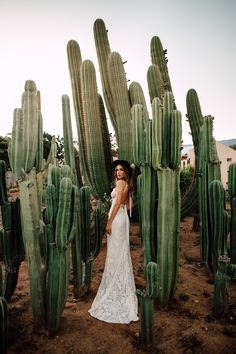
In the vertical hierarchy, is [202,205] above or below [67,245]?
above

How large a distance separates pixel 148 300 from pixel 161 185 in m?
1.34

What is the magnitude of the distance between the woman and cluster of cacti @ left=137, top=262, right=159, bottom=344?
0.73 meters

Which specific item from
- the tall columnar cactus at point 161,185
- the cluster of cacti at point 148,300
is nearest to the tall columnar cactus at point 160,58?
the tall columnar cactus at point 161,185

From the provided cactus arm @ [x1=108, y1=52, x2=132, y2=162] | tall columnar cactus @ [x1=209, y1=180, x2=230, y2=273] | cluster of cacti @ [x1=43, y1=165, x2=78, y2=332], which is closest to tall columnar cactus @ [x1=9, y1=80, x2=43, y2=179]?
cluster of cacti @ [x1=43, y1=165, x2=78, y2=332]

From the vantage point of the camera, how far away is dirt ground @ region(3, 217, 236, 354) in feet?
9.50

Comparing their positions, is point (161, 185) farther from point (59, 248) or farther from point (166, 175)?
point (59, 248)

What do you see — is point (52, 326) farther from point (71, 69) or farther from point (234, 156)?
point (234, 156)

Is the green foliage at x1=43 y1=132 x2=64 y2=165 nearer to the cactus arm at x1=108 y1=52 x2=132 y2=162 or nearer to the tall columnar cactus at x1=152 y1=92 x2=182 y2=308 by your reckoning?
the cactus arm at x1=108 y1=52 x2=132 y2=162

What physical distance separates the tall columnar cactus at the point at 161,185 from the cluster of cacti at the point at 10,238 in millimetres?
1547

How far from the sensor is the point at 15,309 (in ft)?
11.9

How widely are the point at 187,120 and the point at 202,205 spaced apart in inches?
114

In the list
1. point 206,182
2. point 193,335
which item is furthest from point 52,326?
point 206,182

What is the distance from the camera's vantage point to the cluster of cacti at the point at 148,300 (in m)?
2.72

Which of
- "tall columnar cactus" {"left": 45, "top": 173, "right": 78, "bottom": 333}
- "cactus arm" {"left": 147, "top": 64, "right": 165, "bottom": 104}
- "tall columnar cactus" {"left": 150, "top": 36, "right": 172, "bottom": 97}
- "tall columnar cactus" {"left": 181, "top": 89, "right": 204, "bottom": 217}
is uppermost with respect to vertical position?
"tall columnar cactus" {"left": 150, "top": 36, "right": 172, "bottom": 97}
